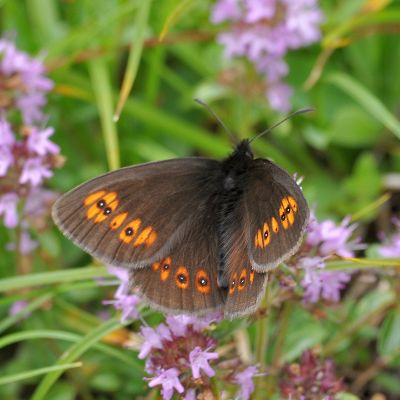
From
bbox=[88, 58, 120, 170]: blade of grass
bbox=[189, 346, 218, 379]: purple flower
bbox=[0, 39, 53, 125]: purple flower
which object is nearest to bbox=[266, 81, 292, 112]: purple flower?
bbox=[88, 58, 120, 170]: blade of grass

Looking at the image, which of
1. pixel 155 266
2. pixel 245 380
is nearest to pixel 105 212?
pixel 155 266

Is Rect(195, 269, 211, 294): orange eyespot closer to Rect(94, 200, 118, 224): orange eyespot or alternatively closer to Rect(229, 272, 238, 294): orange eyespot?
Rect(229, 272, 238, 294): orange eyespot

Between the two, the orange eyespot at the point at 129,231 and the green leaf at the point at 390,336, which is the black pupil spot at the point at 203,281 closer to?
the orange eyespot at the point at 129,231

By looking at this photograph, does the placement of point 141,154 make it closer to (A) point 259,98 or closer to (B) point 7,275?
(A) point 259,98

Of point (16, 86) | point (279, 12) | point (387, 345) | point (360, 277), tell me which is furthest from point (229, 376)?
point (279, 12)

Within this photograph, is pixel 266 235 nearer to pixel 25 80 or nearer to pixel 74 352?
pixel 74 352
